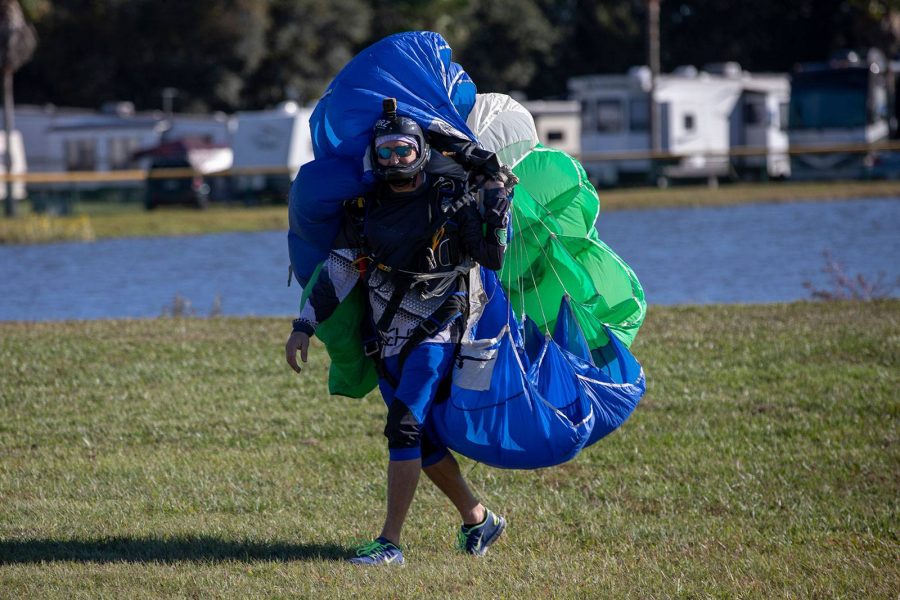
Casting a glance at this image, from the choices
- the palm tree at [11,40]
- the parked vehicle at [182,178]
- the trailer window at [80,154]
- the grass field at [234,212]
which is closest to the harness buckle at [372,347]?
the grass field at [234,212]

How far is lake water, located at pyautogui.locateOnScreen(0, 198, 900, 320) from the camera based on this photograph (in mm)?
14797

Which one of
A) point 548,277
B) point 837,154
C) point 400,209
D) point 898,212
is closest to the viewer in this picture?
point 400,209

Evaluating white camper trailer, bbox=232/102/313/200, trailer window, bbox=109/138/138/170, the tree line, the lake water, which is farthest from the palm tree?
the lake water

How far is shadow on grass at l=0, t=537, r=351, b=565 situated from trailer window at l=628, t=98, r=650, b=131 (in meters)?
33.9

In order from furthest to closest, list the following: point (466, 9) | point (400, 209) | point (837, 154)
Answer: point (466, 9) → point (837, 154) → point (400, 209)

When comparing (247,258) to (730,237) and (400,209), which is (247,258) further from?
(400,209)

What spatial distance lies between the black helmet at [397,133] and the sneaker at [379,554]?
1.49 metres

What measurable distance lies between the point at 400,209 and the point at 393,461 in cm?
103

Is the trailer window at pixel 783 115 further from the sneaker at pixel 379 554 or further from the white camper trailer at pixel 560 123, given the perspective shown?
the sneaker at pixel 379 554

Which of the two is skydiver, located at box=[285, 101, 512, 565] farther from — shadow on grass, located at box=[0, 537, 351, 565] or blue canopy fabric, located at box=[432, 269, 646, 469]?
shadow on grass, located at box=[0, 537, 351, 565]

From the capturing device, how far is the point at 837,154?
3231 centimetres

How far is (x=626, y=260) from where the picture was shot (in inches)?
698

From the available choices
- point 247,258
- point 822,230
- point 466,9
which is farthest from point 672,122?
point 247,258

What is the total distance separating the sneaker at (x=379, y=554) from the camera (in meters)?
5.20
